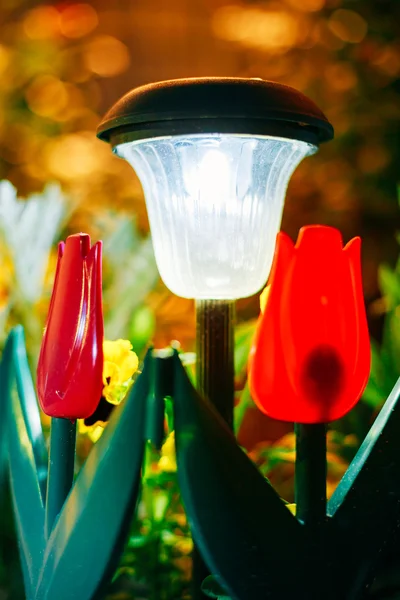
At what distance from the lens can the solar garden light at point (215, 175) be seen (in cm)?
70

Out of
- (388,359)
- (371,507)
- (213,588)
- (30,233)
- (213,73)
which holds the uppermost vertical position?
(213,73)

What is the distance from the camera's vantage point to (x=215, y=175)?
2.62ft

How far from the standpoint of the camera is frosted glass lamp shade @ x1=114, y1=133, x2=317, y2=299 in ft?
2.59

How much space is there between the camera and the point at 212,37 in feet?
7.13

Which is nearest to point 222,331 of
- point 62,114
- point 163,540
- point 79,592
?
point 79,592

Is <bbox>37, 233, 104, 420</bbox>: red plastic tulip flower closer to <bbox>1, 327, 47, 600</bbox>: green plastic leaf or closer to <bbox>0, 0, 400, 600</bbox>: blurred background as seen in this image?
<bbox>1, 327, 47, 600</bbox>: green plastic leaf

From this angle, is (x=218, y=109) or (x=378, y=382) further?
(x=378, y=382)

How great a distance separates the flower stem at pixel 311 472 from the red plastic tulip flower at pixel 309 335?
3 cm

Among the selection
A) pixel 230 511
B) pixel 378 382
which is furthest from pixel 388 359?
pixel 230 511

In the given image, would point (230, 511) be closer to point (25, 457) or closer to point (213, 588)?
point (213, 588)

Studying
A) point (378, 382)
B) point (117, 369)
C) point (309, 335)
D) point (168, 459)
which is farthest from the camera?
point (378, 382)

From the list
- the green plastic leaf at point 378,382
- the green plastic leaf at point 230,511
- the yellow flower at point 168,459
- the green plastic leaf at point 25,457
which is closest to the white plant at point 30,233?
the green plastic leaf at point 25,457

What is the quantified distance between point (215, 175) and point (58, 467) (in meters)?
0.46

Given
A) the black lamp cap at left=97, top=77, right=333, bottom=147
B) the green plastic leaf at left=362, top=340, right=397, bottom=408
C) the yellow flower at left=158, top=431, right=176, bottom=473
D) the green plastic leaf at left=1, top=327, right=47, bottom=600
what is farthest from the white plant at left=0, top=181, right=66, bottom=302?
the green plastic leaf at left=362, top=340, right=397, bottom=408
